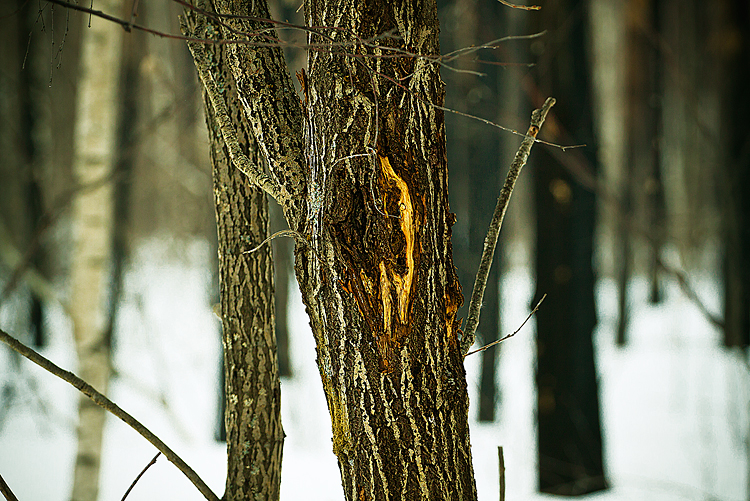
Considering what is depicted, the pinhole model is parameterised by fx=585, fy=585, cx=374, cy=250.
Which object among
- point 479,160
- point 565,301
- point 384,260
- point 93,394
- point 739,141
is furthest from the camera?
point 739,141

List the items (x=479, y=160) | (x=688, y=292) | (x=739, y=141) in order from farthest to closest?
(x=739, y=141)
(x=479, y=160)
(x=688, y=292)

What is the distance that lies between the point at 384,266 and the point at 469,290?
4156mm

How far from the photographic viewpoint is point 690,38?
32.3 feet

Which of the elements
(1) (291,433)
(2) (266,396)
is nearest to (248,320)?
(2) (266,396)

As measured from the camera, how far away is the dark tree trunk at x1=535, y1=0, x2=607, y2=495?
3.85m

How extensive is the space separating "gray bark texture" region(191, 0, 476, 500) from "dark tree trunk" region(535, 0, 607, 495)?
110 inches

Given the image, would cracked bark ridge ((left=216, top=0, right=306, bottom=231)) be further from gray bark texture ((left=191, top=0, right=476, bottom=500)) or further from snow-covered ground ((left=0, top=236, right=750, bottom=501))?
snow-covered ground ((left=0, top=236, right=750, bottom=501))

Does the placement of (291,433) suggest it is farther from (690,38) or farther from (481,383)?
(690,38)

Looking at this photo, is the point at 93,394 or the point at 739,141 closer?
the point at 93,394

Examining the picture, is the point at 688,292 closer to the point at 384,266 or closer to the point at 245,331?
the point at 384,266

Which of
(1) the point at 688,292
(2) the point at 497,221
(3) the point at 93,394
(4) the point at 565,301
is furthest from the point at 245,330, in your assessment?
(4) the point at 565,301

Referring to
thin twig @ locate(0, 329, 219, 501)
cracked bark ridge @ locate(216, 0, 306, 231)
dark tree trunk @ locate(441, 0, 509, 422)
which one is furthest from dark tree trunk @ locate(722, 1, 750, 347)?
thin twig @ locate(0, 329, 219, 501)

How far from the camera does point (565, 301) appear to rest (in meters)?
3.86

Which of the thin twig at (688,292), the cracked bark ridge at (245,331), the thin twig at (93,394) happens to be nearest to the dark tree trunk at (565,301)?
the thin twig at (688,292)
